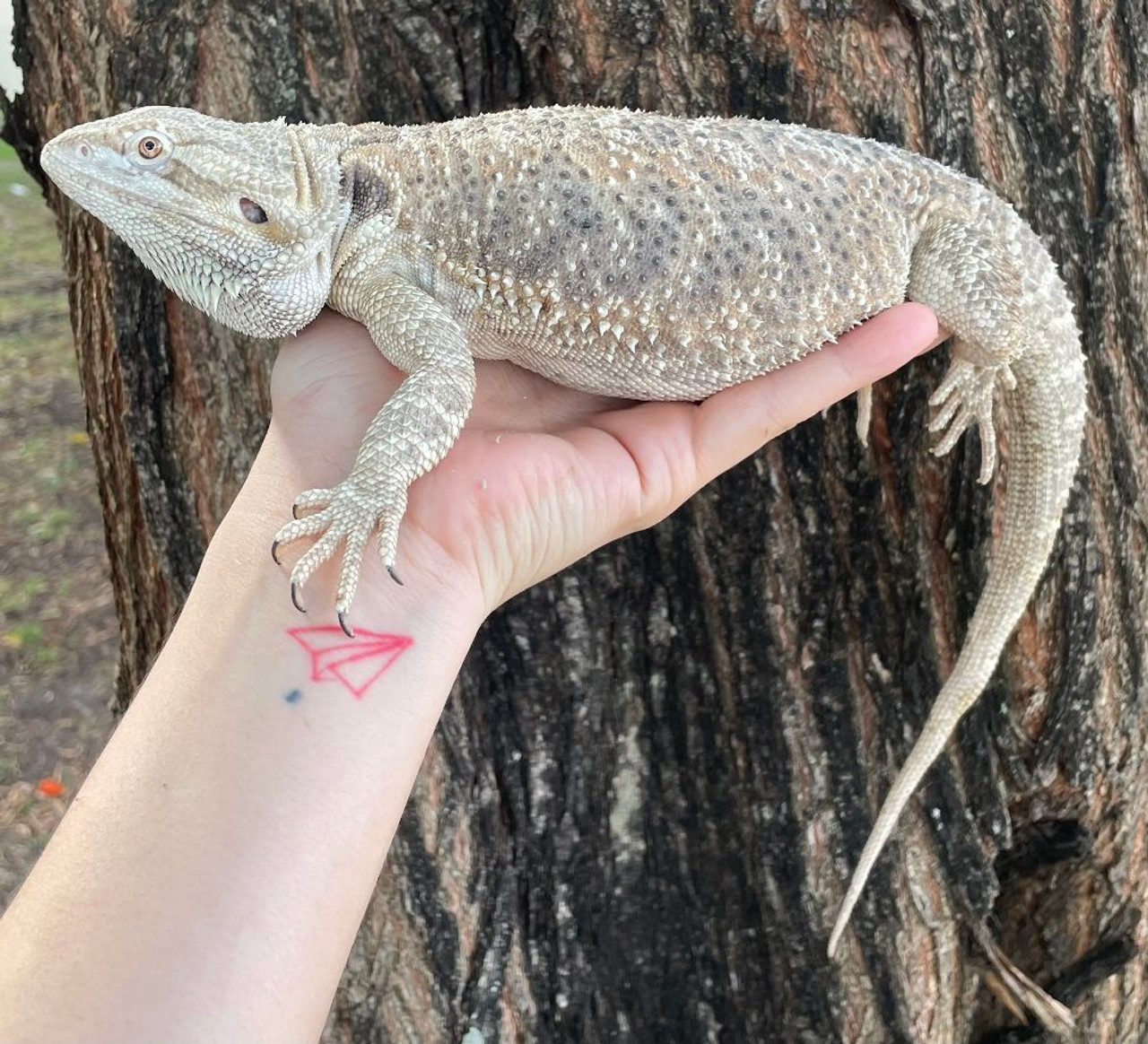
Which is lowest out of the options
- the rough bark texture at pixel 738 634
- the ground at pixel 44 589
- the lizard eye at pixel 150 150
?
the ground at pixel 44 589

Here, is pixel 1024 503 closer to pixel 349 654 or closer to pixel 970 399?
pixel 970 399

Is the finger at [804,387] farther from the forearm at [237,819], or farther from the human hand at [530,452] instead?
the forearm at [237,819]

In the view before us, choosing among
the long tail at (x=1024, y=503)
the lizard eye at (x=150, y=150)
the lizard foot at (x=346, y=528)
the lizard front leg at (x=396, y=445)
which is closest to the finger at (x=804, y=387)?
the long tail at (x=1024, y=503)

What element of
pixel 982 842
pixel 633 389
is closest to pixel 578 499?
pixel 633 389

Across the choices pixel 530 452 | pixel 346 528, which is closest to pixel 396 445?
pixel 346 528

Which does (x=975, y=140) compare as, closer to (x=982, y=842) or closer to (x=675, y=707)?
(x=675, y=707)

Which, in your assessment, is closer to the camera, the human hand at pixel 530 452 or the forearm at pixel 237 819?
the forearm at pixel 237 819
